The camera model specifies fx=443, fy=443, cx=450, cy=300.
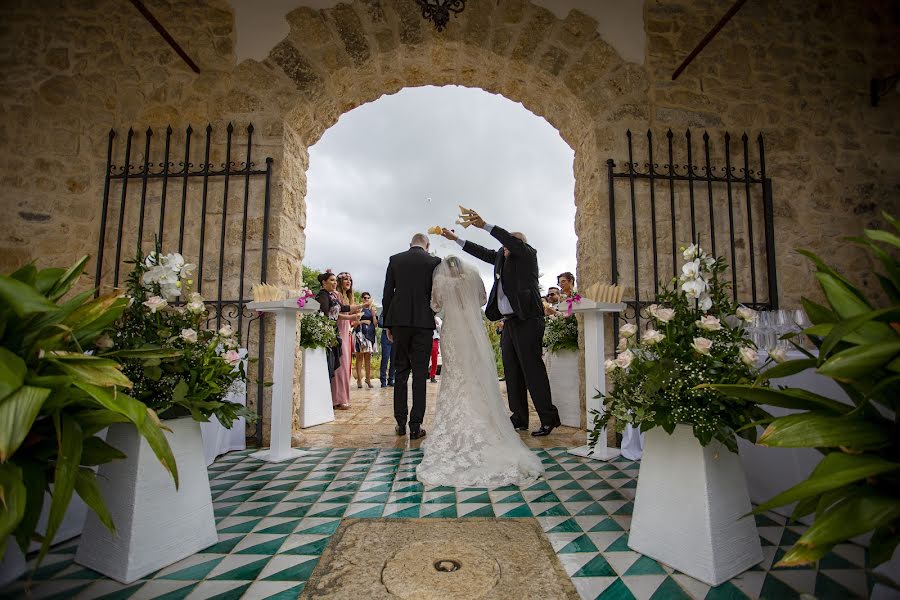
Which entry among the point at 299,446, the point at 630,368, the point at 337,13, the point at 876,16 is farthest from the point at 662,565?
the point at 876,16

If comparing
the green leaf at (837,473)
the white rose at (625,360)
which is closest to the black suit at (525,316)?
the white rose at (625,360)

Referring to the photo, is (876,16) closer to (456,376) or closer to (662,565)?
→ (456,376)

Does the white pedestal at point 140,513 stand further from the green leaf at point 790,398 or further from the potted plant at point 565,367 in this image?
the potted plant at point 565,367

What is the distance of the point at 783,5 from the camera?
14.5 ft

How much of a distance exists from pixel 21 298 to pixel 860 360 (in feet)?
5.77

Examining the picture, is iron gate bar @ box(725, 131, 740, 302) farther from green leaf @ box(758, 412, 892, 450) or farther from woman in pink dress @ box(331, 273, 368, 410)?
woman in pink dress @ box(331, 273, 368, 410)

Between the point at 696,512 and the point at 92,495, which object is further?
the point at 696,512

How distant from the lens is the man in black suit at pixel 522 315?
13.2ft

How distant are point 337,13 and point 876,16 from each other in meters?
5.35

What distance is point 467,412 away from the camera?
313cm

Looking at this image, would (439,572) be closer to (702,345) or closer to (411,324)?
(702,345)

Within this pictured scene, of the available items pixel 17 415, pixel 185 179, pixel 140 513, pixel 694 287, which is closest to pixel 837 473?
pixel 694 287

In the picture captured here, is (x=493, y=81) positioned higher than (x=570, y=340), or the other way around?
(x=493, y=81)

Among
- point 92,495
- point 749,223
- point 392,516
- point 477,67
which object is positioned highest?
point 477,67
